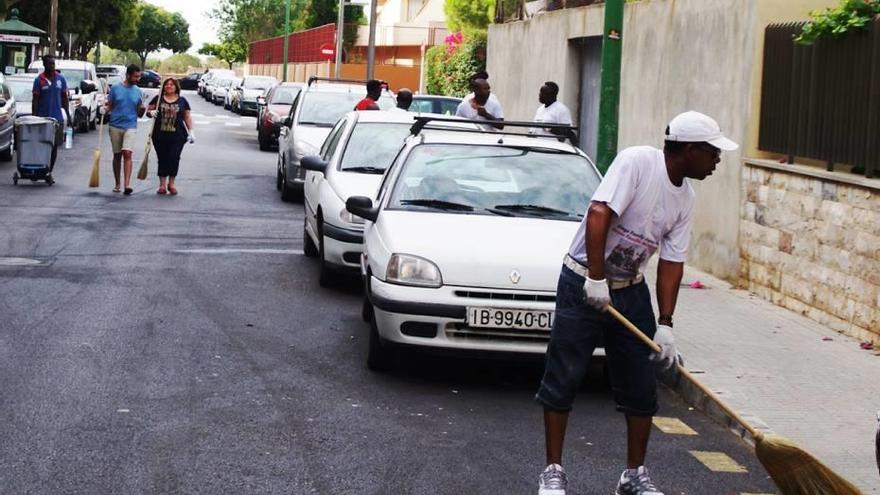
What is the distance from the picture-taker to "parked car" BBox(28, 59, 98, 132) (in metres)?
35.8

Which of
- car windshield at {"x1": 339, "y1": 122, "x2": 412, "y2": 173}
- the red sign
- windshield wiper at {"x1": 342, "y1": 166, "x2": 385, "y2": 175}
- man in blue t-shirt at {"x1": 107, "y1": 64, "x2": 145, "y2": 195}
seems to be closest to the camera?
windshield wiper at {"x1": 342, "y1": 166, "x2": 385, "y2": 175}

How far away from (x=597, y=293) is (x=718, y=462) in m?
1.68

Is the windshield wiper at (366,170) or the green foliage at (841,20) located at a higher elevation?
the green foliage at (841,20)

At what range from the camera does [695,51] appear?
15.1m

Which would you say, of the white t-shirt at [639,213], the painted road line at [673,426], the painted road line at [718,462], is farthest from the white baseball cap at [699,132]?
the painted road line at [673,426]

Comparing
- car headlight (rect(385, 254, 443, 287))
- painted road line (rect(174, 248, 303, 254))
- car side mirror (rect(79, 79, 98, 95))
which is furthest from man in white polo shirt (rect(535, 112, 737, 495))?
car side mirror (rect(79, 79, 98, 95))

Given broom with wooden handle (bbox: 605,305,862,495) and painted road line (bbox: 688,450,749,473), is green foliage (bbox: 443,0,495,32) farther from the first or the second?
broom with wooden handle (bbox: 605,305,862,495)

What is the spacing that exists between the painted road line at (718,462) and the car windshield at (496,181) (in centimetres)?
257

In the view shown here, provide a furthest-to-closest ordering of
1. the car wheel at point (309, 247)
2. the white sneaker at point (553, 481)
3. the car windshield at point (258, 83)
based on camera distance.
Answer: the car windshield at point (258, 83) → the car wheel at point (309, 247) → the white sneaker at point (553, 481)

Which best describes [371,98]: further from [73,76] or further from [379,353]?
[73,76]

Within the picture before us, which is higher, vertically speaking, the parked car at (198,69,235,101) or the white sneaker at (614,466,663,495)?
the parked car at (198,69,235,101)

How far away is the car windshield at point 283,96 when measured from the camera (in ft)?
102

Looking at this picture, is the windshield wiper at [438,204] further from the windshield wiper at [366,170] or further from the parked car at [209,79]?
the parked car at [209,79]

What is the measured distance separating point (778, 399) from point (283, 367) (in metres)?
3.01
